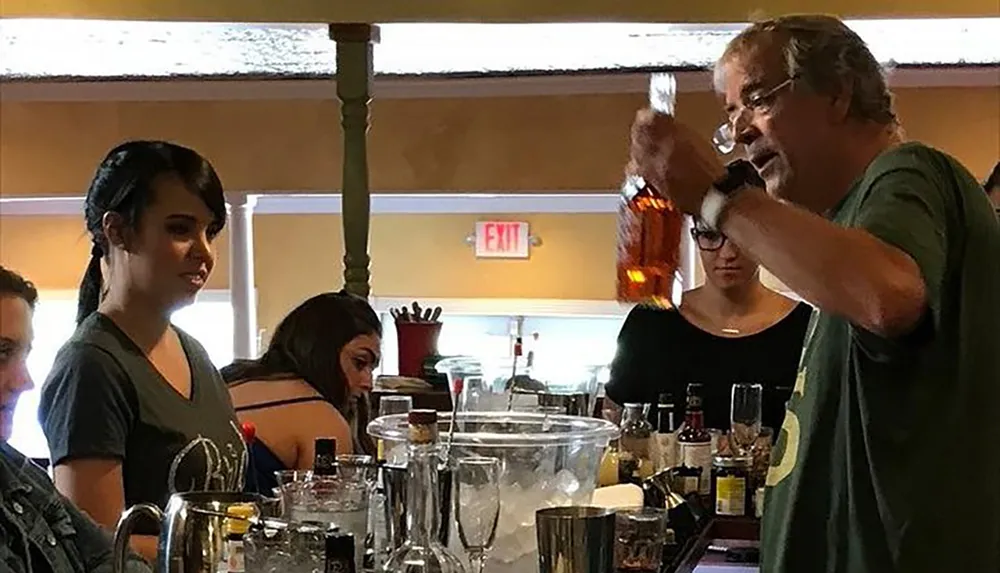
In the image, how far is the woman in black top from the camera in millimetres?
2738

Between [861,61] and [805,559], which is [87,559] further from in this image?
[861,61]

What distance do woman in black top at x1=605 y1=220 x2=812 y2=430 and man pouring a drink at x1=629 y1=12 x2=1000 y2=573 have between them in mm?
1258

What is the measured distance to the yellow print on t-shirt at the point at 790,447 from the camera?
1.40 meters

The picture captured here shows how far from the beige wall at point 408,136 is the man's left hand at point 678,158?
366cm

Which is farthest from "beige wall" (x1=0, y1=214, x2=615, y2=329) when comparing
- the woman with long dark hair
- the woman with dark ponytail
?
the woman with dark ponytail

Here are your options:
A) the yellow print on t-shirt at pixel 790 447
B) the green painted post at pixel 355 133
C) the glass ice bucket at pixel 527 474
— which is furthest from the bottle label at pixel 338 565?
the green painted post at pixel 355 133

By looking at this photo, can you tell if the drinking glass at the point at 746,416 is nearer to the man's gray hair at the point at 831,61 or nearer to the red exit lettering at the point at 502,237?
the man's gray hair at the point at 831,61

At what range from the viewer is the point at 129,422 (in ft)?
6.08

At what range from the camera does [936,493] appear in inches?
50.9

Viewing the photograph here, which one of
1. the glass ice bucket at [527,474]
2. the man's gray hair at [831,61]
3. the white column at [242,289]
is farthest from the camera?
the white column at [242,289]

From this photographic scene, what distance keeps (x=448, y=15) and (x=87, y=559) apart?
2.02m

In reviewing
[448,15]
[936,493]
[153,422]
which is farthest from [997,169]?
[153,422]

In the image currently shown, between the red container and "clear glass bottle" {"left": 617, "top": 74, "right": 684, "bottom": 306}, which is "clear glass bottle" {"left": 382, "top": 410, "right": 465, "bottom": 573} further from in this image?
the red container

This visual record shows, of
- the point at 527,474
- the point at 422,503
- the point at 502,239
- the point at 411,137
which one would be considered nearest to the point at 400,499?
the point at 422,503
